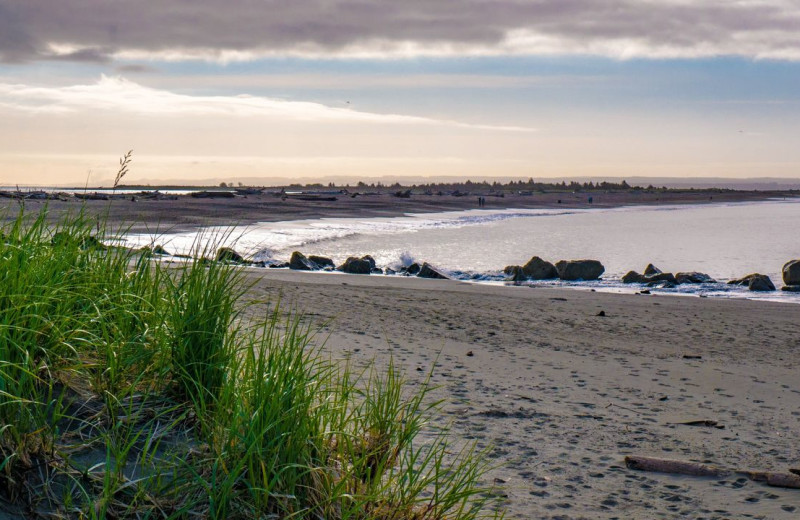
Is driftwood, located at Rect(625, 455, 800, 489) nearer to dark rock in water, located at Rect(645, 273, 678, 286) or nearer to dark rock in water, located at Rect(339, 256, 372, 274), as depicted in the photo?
dark rock in water, located at Rect(645, 273, 678, 286)

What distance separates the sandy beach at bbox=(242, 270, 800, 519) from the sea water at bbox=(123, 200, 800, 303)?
4.54m

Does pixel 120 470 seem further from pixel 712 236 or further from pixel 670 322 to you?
pixel 712 236

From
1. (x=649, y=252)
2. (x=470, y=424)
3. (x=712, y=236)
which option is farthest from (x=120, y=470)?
(x=712, y=236)

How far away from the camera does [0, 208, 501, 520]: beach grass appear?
127 inches

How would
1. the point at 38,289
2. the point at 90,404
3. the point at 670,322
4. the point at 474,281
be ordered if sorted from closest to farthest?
the point at 90,404, the point at 38,289, the point at 670,322, the point at 474,281

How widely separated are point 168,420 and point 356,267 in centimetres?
1335

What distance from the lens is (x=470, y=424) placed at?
5.25m

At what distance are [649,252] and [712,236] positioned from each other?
935 cm

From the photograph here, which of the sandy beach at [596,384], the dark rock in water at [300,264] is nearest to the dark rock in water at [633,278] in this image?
the sandy beach at [596,384]

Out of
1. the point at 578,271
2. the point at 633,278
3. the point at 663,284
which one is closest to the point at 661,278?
the point at 663,284

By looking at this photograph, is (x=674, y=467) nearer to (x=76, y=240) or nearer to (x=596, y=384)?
(x=596, y=384)

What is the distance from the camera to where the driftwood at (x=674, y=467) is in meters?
4.57

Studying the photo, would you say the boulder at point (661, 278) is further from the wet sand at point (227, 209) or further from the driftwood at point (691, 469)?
the driftwood at point (691, 469)

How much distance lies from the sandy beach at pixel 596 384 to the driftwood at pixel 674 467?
0.06 metres
